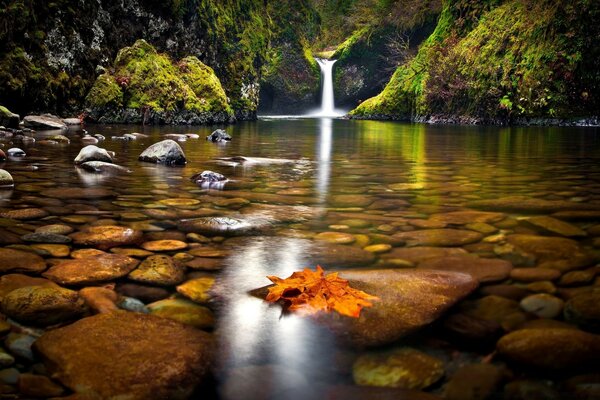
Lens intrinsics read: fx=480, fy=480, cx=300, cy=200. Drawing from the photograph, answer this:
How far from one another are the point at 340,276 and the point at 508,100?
24156 mm

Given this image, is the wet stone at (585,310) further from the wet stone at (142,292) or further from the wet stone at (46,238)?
the wet stone at (46,238)

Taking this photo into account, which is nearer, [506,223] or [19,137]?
[506,223]

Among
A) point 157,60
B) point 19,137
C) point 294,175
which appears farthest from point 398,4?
point 294,175

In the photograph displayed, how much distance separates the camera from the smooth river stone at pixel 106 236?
2.71 m

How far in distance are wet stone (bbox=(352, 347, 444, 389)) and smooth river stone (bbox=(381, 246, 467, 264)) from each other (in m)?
1.00

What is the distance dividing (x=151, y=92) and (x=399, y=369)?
19954mm

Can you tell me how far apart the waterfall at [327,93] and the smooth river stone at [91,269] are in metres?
44.0

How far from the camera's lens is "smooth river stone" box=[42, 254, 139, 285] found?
2150mm

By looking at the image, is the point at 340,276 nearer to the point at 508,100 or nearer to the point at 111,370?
the point at 111,370

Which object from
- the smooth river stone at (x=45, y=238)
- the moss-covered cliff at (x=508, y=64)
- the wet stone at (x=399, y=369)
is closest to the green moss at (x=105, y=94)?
the smooth river stone at (x=45, y=238)

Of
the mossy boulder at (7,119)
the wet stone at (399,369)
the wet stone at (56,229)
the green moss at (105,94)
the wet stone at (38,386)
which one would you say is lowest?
the wet stone at (399,369)

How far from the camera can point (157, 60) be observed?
69.5 feet

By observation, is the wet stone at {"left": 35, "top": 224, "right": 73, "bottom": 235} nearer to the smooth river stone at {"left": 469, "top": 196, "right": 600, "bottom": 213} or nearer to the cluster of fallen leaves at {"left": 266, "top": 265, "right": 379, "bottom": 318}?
the cluster of fallen leaves at {"left": 266, "top": 265, "right": 379, "bottom": 318}

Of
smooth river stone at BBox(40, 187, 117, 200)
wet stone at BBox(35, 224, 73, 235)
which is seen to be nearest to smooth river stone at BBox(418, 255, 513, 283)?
wet stone at BBox(35, 224, 73, 235)
